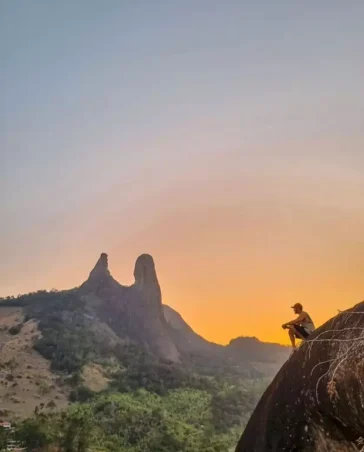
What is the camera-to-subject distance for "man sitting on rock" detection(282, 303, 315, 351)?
21.2 ft

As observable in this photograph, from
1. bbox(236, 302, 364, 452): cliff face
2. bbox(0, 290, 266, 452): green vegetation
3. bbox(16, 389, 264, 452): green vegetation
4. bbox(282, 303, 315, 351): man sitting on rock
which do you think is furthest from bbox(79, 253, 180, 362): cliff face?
bbox(236, 302, 364, 452): cliff face

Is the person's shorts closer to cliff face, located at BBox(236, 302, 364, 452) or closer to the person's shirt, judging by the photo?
the person's shirt

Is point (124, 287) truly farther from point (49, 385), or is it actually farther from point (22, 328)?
point (49, 385)

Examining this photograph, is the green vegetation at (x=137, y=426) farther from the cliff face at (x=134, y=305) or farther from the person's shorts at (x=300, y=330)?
the cliff face at (x=134, y=305)

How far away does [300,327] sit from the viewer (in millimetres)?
6523

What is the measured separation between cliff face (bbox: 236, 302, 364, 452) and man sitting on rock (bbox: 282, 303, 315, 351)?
759mm

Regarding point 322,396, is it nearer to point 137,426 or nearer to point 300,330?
point 300,330

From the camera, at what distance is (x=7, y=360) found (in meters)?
69.3

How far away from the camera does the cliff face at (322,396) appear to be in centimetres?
449

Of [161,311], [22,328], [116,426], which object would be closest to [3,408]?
[116,426]

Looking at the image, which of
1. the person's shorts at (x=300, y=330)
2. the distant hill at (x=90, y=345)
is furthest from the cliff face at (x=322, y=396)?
the distant hill at (x=90, y=345)

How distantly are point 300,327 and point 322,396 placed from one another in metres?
1.75

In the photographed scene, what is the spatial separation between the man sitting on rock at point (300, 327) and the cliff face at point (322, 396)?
76 centimetres

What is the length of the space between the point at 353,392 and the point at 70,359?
74503 millimetres
